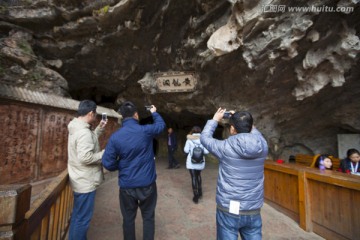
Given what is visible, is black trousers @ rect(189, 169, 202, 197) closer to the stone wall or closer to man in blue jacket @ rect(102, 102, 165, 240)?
man in blue jacket @ rect(102, 102, 165, 240)

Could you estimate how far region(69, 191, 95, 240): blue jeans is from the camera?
257cm

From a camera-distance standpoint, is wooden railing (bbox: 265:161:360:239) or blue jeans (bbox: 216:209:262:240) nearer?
blue jeans (bbox: 216:209:262:240)

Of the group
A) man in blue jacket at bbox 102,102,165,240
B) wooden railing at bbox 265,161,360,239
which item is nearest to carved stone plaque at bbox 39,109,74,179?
man in blue jacket at bbox 102,102,165,240

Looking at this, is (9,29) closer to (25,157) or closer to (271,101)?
(25,157)

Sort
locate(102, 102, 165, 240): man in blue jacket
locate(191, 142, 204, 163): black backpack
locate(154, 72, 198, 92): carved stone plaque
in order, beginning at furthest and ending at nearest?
1. locate(154, 72, 198, 92): carved stone plaque
2. locate(191, 142, 204, 163): black backpack
3. locate(102, 102, 165, 240): man in blue jacket

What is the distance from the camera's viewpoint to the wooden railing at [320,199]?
322cm

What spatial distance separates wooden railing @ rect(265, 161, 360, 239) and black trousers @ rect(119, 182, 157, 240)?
313cm

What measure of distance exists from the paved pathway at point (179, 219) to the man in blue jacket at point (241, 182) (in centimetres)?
184

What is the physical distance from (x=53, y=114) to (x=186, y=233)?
3938 millimetres

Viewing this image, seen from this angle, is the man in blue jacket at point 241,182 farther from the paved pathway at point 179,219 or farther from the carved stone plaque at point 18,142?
the carved stone plaque at point 18,142

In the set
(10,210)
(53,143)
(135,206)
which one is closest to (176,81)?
(53,143)

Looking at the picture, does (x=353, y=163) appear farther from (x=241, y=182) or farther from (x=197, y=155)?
(x=241, y=182)

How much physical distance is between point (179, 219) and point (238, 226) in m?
2.58

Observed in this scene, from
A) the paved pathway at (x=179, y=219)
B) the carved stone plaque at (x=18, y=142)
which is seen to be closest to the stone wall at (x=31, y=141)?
the carved stone plaque at (x=18, y=142)
